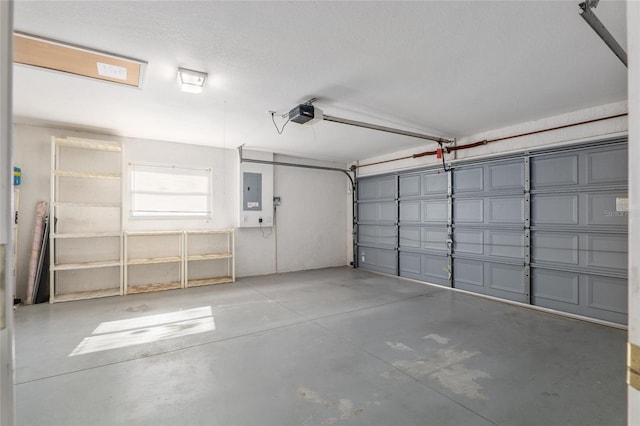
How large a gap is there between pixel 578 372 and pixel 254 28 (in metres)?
3.55

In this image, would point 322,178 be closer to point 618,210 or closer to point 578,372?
point 618,210

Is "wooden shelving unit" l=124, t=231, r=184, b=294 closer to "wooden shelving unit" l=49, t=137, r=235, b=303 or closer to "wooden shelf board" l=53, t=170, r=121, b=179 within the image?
"wooden shelving unit" l=49, t=137, r=235, b=303

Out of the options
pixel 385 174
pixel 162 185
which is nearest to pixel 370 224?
pixel 385 174

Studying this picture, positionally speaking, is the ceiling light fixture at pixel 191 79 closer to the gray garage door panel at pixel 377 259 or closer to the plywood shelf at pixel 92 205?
the plywood shelf at pixel 92 205

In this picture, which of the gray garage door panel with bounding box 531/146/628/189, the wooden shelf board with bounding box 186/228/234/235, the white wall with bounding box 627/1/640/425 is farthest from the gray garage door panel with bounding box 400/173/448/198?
the white wall with bounding box 627/1/640/425

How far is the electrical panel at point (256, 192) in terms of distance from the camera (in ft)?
18.9

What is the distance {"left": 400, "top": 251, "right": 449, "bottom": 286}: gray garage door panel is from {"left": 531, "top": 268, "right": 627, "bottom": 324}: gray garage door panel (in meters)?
1.33

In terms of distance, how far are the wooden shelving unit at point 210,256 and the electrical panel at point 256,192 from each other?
474mm

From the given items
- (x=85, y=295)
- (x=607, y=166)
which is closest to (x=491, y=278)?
(x=607, y=166)

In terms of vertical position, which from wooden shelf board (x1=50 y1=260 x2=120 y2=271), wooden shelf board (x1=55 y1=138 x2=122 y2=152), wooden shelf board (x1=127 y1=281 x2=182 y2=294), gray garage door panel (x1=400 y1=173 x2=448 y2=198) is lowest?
wooden shelf board (x1=127 y1=281 x2=182 y2=294)

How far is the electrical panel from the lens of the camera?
5.76 meters

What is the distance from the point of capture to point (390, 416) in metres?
1.82

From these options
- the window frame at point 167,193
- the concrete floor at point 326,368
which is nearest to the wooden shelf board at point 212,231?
the window frame at point 167,193

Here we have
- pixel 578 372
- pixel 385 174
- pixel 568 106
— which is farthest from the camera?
pixel 385 174
